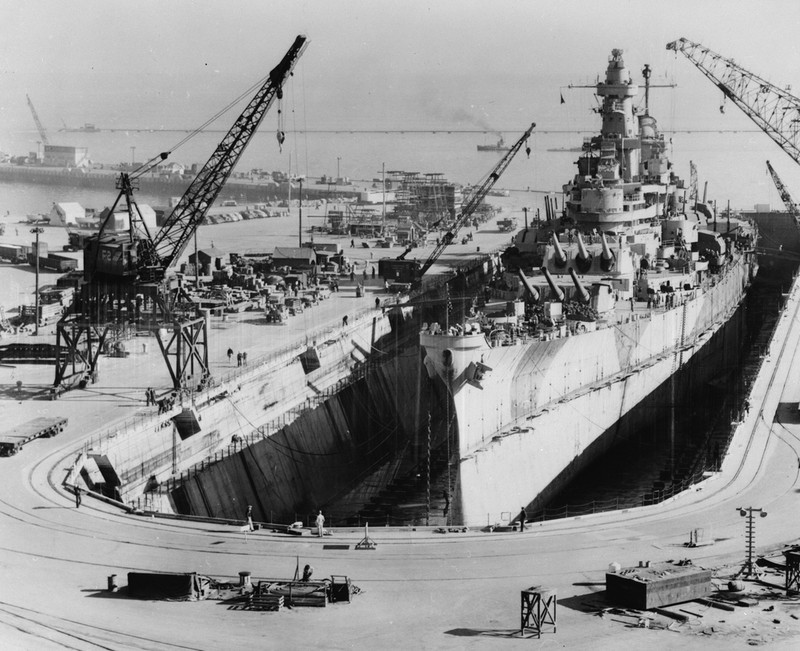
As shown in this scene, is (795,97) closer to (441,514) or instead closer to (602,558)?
(441,514)

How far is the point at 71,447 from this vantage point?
104ft

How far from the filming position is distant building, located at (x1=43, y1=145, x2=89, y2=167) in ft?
615

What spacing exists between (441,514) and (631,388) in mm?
12298

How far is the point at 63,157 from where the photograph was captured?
7402 inches

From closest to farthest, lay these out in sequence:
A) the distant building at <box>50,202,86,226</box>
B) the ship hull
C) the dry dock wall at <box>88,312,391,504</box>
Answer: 1. the dry dock wall at <box>88,312,391,504</box>
2. the ship hull
3. the distant building at <box>50,202,86,226</box>

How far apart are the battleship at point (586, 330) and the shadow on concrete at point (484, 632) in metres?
13.0

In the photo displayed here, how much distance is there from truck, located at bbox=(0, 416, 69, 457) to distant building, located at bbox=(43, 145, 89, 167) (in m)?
161

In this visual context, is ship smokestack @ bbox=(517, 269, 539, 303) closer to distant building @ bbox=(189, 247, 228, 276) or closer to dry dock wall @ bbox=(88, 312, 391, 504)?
dry dock wall @ bbox=(88, 312, 391, 504)

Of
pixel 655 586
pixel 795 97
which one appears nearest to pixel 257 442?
pixel 655 586

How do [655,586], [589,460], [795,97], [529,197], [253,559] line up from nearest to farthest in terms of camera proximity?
[655,586]
[253,559]
[589,460]
[795,97]
[529,197]

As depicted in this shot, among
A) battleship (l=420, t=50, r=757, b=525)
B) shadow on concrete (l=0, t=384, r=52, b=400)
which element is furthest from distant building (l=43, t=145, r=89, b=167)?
shadow on concrete (l=0, t=384, r=52, b=400)

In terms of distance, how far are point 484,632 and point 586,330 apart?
840 inches

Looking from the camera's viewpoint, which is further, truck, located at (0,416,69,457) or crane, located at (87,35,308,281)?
crane, located at (87,35,308,281)

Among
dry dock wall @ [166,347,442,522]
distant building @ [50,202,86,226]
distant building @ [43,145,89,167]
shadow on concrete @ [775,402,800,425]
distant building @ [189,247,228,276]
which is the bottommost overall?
dry dock wall @ [166,347,442,522]
